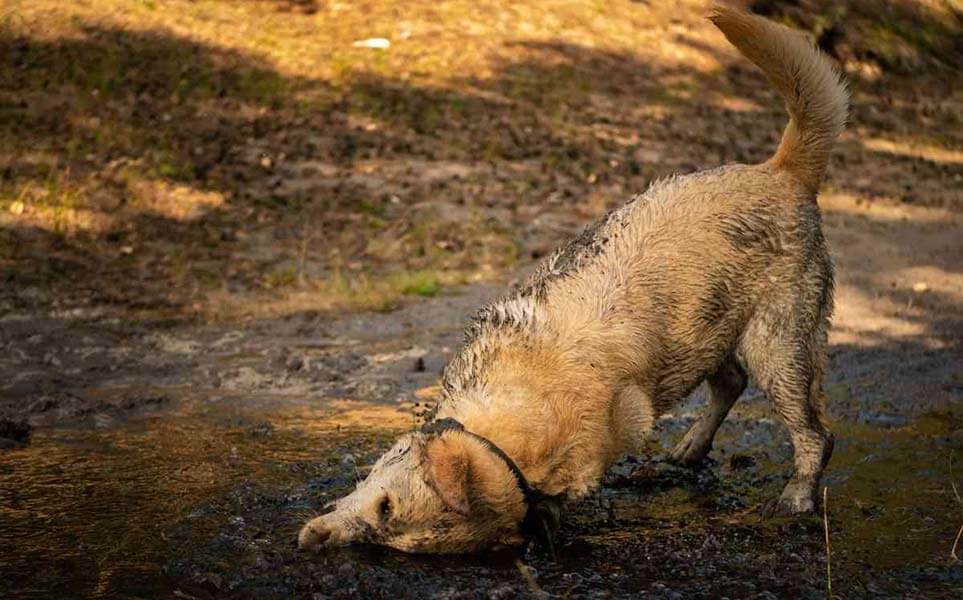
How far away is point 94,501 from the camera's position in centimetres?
571

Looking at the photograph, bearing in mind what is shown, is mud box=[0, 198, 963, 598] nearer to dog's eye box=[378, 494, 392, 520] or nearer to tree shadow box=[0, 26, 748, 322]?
dog's eye box=[378, 494, 392, 520]

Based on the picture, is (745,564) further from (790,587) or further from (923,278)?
(923,278)

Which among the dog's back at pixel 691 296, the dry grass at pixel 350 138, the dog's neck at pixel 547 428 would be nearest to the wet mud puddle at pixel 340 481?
the dog's neck at pixel 547 428

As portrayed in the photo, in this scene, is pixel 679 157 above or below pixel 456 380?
below

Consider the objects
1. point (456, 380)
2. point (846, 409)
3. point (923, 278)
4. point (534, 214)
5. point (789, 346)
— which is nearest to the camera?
point (456, 380)

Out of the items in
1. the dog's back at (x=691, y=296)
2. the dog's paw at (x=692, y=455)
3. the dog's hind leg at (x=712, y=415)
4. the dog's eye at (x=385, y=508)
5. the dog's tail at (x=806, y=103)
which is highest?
the dog's tail at (x=806, y=103)

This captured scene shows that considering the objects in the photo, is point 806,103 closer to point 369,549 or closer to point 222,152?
point 369,549

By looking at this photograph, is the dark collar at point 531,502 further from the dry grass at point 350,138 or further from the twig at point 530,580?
the dry grass at point 350,138

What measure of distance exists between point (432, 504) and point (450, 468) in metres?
0.30

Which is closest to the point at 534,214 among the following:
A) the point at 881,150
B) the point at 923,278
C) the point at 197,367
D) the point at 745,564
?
the point at 923,278

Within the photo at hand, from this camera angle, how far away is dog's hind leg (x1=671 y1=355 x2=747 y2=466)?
6.54m

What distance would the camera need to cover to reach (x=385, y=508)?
4.87 m

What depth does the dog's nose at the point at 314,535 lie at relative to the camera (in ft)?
16.3

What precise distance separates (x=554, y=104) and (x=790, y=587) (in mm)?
10985
